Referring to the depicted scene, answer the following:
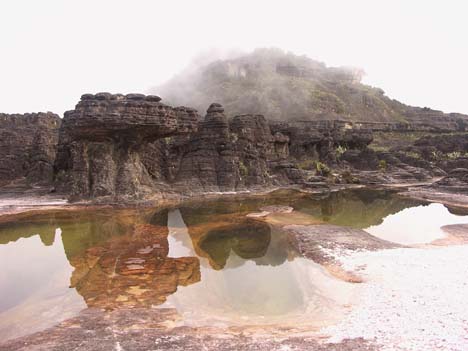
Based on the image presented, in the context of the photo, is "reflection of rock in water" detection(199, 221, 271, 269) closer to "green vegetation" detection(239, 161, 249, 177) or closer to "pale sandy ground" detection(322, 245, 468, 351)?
"pale sandy ground" detection(322, 245, 468, 351)

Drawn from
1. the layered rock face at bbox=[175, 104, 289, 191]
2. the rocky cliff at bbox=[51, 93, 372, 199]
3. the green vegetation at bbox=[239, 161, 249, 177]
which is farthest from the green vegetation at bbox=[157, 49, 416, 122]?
the green vegetation at bbox=[239, 161, 249, 177]

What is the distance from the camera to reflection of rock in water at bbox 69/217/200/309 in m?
13.2

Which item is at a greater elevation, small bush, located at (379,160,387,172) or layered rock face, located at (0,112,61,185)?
layered rock face, located at (0,112,61,185)

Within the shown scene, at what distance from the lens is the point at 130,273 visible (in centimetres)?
1572

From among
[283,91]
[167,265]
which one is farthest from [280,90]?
[167,265]

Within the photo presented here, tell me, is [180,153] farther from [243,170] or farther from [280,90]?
[280,90]

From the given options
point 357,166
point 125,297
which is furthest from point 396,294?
point 357,166

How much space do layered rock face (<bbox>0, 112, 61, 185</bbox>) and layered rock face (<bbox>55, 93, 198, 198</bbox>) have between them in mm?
13503

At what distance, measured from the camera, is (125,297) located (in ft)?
43.3

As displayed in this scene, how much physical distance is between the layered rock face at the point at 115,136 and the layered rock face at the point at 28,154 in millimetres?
13503

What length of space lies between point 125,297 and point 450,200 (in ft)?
121

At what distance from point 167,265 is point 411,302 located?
10.3 meters

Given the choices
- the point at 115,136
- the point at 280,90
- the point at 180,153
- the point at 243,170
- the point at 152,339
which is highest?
the point at 280,90

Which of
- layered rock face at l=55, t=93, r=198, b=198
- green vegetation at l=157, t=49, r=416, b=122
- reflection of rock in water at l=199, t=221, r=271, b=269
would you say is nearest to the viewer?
reflection of rock in water at l=199, t=221, r=271, b=269
